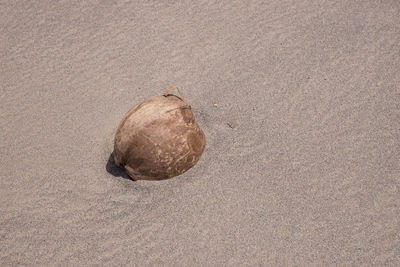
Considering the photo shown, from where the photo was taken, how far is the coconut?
8.06 feet

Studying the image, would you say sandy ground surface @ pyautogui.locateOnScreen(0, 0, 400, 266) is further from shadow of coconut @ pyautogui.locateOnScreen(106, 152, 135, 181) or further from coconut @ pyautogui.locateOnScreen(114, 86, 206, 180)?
coconut @ pyautogui.locateOnScreen(114, 86, 206, 180)

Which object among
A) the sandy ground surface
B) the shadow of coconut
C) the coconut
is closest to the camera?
the coconut

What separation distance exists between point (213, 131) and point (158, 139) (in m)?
0.90

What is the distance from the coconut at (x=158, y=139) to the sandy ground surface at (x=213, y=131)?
14.3 inches

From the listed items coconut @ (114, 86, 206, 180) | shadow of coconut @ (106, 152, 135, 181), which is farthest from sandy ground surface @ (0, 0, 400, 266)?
coconut @ (114, 86, 206, 180)

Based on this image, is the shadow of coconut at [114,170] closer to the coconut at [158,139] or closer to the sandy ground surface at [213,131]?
the sandy ground surface at [213,131]

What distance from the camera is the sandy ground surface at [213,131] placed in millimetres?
2729

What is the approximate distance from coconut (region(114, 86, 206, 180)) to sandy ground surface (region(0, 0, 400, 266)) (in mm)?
362

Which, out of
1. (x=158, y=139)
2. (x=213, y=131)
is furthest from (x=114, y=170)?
(x=213, y=131)

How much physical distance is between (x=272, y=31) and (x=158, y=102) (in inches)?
83.7

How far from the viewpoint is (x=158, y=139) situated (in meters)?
2.45

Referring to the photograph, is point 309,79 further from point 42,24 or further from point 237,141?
point 42,24

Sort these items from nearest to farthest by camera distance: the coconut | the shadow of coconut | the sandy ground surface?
the coconut → the sandy ground surface → the shadow of coconut

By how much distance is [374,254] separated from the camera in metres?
2.68
